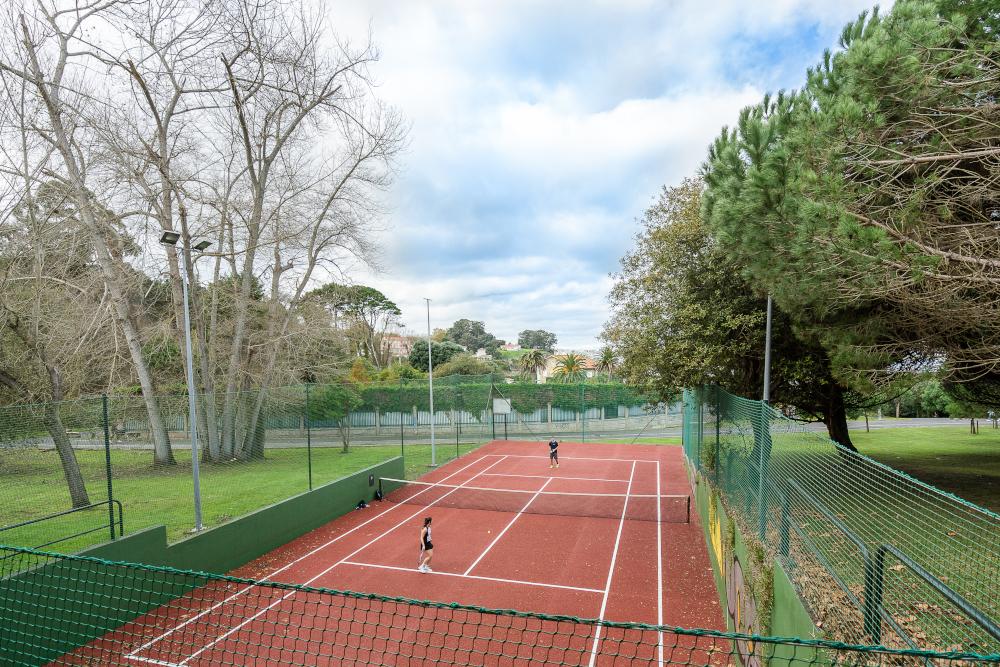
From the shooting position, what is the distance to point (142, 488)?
14.2 m

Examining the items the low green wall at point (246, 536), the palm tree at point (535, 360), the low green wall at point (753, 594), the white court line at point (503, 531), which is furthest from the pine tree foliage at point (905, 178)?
the palm tree at point (535, 360)

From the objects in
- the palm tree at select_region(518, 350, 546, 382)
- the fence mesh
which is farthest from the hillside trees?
the fence mesh

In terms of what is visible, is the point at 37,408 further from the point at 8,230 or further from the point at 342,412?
the point at 342,412

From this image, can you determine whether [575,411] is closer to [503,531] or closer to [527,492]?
[527,492]

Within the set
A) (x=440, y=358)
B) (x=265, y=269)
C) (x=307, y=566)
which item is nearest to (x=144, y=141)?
(x=265, y=269)

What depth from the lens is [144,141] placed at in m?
17.6

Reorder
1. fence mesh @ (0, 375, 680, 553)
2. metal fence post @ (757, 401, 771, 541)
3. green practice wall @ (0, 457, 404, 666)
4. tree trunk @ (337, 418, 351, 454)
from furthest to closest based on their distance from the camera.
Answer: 1. tree trunk @ (337, 418, 351, 454)
2. fence mesh @ (0, 375, 680, 553)
3. green practice wall @ (0, 457, 404, 666)
4. metal fence post @ (757, 401, 771, 541)

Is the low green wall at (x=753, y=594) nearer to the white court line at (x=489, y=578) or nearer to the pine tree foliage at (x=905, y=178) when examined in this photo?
the white court line at (x=489, y=578)

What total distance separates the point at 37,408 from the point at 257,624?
20.2 ft

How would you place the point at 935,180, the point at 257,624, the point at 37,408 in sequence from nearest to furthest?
1. the point at 935,180
2. the point at 257,624
3. the point at 37,408

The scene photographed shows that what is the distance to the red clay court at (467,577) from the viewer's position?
7863 mm

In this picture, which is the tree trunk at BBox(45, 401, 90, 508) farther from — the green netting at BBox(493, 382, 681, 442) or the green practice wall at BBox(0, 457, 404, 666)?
the green netting at BBox(493, 382, 681, 442)

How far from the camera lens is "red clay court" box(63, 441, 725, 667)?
310 inches

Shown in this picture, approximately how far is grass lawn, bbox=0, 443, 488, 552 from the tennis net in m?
3.08
